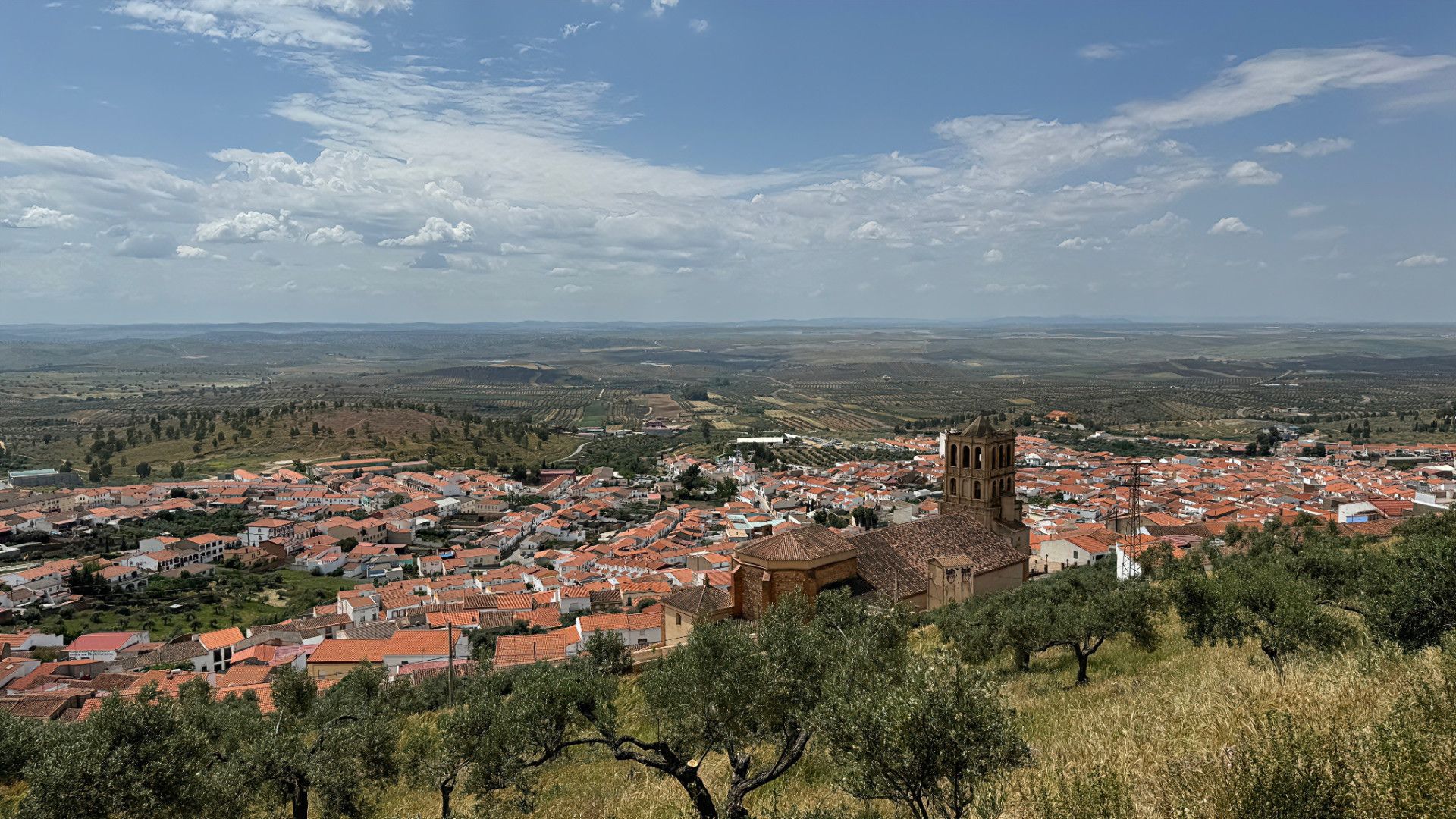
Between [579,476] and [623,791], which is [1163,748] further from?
[579,476]

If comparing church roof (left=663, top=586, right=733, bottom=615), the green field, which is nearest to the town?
church roof (left=663, top=586, right=733, bottom=615)

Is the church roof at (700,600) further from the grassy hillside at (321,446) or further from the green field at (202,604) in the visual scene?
the grassy hillside at (321,446)

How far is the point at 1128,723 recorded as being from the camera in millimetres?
10008

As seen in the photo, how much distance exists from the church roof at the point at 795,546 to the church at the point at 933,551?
0.11 feet

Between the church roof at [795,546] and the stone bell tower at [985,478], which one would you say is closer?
the church roof at [795,546]

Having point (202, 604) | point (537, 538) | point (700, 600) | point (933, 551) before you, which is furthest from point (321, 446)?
point (933, 551)

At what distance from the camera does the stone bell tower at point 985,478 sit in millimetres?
37781

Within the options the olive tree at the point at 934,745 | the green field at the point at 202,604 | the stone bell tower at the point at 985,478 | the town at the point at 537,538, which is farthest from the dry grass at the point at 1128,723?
the green field at the point at 202,604

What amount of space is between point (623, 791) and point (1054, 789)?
8.82 meters

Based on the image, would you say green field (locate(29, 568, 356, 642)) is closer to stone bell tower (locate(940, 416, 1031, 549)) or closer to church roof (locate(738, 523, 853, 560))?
church roof (locate(738, 523, 853, 560))

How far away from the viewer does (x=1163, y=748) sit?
8180 millimetres

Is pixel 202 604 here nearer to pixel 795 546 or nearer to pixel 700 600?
pixel 700 600

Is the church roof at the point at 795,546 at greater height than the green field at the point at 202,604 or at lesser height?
greater

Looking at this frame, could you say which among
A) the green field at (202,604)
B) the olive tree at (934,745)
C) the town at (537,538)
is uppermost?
the olive tree at (934,745)
